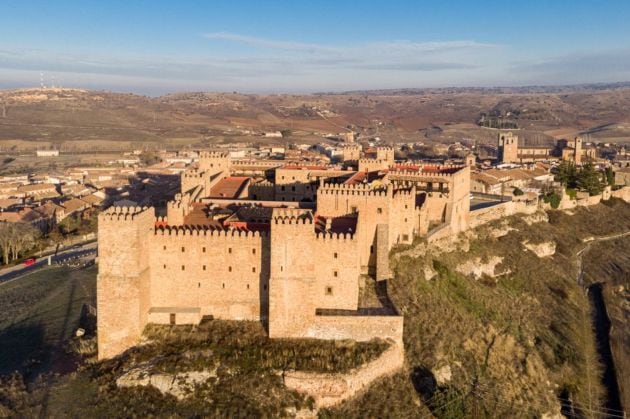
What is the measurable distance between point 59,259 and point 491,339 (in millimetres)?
28359

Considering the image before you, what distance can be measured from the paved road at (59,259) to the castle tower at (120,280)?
18.2 meters

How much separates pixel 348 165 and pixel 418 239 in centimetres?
1079

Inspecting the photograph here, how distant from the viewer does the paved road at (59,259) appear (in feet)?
131

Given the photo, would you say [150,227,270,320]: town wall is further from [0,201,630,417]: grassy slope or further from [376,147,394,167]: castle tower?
[376,147,394,167]: castle tower

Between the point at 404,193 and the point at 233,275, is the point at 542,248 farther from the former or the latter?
the point at 233,275

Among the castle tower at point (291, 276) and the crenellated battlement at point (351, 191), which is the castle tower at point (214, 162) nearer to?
the crenellated battlement at point (351, 191)

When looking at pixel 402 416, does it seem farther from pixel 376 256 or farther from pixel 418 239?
pixel 418 239

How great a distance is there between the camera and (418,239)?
108 feet

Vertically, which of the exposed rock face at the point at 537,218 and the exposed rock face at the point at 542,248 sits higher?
the exposed rock face at the point at 537,218

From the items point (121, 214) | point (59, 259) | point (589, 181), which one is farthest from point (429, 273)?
point (589, 181)

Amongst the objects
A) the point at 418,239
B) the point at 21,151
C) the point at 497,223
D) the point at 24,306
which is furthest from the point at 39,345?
the point at 21,151

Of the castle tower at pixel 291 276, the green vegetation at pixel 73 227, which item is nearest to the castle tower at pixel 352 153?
the green vegetation at pixel 73 227

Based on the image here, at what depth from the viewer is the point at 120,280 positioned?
75.9 ft

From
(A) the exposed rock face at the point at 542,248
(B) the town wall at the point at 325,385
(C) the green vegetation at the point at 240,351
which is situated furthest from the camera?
(A) the exposed rock face at the point at 542,248
